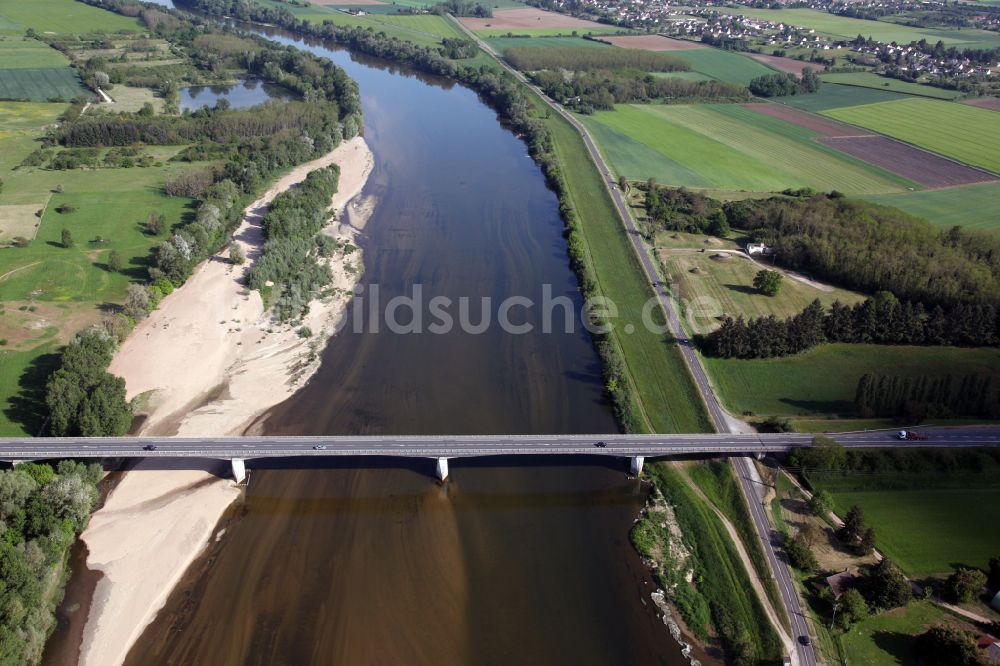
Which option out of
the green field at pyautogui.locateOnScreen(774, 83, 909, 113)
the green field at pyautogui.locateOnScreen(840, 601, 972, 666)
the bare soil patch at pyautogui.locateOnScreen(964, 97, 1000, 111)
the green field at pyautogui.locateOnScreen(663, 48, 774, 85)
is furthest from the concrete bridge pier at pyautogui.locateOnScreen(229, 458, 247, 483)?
the bare soil patch at pyautogui.locateOnScreen(964, 97, 1000, 111)

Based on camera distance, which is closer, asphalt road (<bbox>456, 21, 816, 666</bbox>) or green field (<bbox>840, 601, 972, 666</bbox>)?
green field (<bbox>840, 601, 972, 666</bbox>)

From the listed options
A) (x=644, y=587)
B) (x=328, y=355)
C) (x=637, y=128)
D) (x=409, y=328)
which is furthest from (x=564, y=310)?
(x=637, y=128)

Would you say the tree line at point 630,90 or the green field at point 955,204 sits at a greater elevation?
the tree line at point 630,90

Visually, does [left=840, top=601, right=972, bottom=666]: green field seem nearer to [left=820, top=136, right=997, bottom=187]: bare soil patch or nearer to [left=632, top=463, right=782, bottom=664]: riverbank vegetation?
[left=632, top=463, right=782, bottom=664]: riverbank vegetation

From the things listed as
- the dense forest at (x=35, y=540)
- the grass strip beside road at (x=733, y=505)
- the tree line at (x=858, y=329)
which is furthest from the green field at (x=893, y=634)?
the dense forest at (x=35, y=540)

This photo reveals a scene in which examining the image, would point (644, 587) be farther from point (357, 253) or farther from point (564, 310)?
point (357, 253)

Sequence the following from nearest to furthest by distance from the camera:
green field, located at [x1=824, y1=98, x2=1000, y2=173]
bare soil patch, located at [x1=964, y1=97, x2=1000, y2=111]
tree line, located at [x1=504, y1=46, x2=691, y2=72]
Result: green field, located at [x1=824, y1=98, x2=1000, y2=173], bare soil patch, located at [x1=964, y1=97, x2=1000, y2=111], tree line, located at [x1=504, y1=46, x2=691, y2=72]

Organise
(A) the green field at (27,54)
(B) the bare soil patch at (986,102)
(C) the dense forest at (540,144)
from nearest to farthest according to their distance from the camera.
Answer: (C) the dense forest at (540,144) < (B) the bare soil patch at (986,102) < (A) the green field at (27,54)

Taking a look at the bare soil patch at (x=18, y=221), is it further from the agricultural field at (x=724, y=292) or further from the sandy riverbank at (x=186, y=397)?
the agricultural field at (x=724, y=292)
